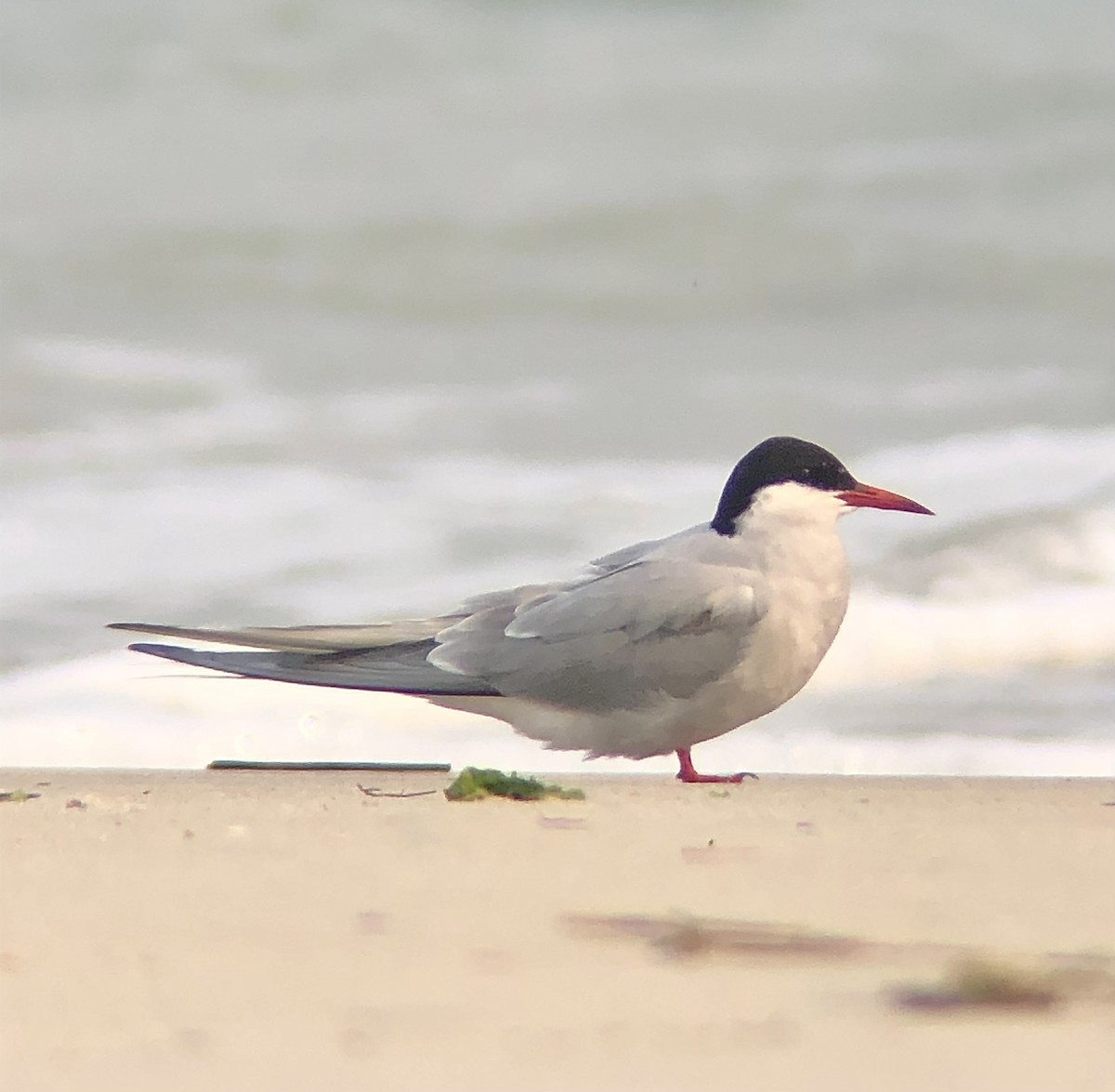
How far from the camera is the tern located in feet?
17.8

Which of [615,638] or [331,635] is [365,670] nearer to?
[331,635]

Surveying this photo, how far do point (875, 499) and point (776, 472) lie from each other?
300mm

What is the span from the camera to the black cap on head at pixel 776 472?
5730mm

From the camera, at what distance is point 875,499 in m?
5.83

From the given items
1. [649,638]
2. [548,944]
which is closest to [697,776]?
[649,638]

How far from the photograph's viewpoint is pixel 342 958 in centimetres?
271

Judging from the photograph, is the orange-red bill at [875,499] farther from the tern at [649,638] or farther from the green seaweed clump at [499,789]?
the green seaweed clump at [499,789]

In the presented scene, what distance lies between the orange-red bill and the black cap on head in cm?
3

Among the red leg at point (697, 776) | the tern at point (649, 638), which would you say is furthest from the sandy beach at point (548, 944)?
the tern at point (649, 638)

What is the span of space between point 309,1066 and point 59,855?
4.65 feet

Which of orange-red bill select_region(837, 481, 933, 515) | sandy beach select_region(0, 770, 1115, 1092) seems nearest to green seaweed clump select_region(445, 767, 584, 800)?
sandy beach select_region(0, 770, 1115, 1092)

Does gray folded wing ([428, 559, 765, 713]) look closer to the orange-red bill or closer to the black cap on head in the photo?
the black cap on head

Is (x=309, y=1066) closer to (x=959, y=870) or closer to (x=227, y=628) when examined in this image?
(x=959, y=870)

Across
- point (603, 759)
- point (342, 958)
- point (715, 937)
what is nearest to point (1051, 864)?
point (715, 937)
